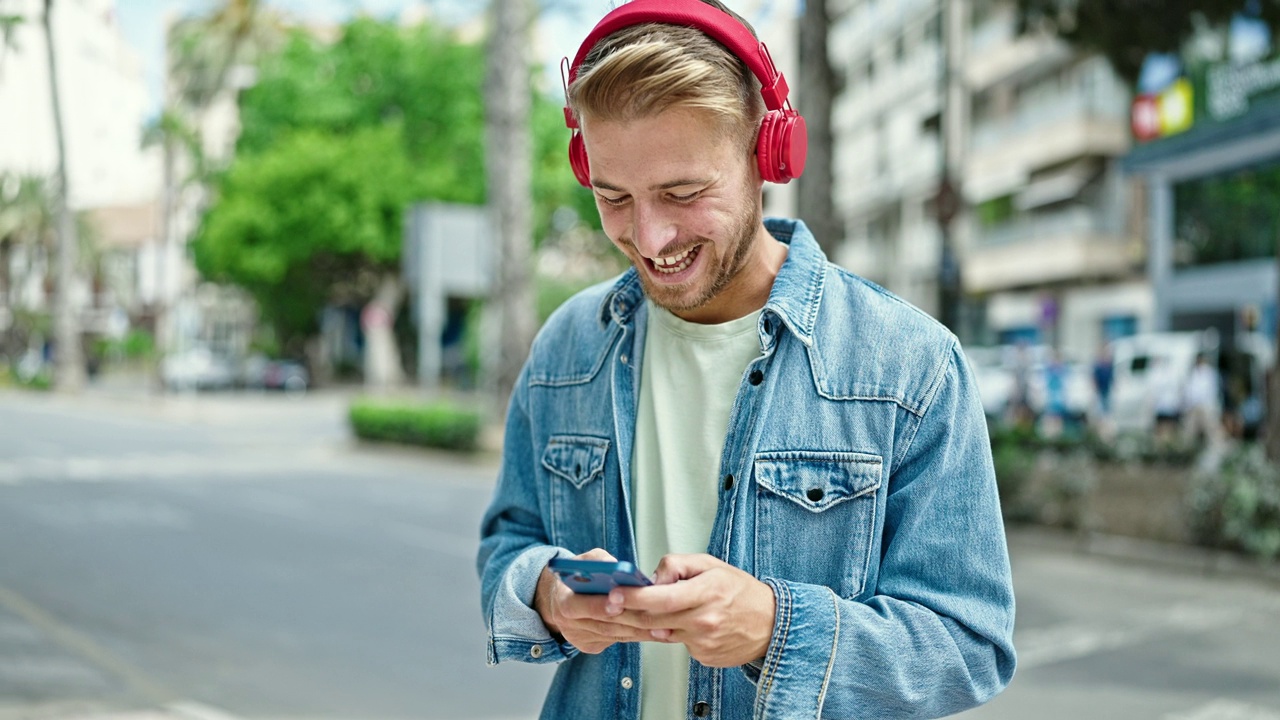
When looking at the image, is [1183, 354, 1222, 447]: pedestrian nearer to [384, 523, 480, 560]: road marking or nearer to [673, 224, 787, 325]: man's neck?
[384, 523, 480, 560]: road marking

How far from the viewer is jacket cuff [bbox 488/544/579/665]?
5.61 ft

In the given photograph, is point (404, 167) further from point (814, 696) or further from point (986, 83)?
point (814, 696)

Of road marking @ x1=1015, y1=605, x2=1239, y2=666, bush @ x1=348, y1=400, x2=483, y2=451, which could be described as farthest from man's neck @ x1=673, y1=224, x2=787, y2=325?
bush @ x1=348, y1=400, x2=483, y2=451

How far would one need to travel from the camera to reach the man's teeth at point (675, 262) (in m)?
1.67

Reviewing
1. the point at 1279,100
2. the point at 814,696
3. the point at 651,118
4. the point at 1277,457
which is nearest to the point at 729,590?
the point at 814,696

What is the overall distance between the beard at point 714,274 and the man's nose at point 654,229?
0.04 metres

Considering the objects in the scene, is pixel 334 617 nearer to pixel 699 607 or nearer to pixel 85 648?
pixel 85 648

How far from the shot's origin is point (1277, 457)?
1102 cm

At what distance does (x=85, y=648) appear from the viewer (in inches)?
255

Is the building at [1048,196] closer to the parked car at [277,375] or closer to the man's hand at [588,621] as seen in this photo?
the parked car at [277,375]

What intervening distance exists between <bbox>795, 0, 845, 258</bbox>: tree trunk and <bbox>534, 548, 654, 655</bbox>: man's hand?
10010 millimetres

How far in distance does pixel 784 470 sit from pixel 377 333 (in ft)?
137

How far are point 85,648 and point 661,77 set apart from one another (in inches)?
234

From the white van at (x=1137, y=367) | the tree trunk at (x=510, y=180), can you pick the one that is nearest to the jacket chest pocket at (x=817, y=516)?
the tree trunk at (x=510, y=180)
